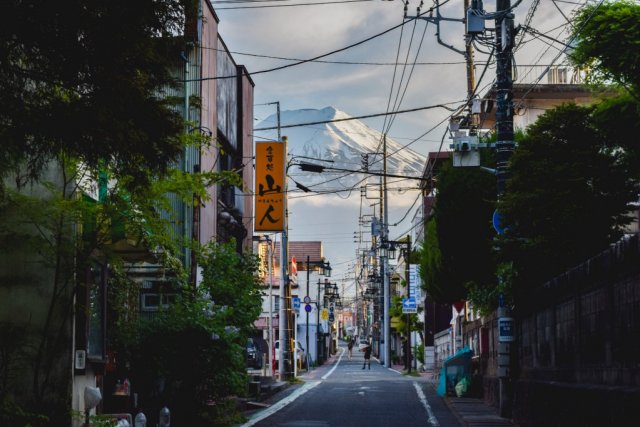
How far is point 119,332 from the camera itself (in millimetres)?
19297

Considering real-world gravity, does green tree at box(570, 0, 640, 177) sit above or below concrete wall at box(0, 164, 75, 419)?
above

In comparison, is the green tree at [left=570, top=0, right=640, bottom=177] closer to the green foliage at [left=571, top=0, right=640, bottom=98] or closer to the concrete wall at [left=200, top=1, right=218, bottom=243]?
the green foliage at [left=571, top=0, right=640, bottom=98]

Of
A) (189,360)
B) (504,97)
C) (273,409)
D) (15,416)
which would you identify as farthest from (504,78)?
(15,416)

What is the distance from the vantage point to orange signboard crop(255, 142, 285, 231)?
36844 millimetres

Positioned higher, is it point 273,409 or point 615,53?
point 615,53

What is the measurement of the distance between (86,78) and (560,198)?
15.2 m

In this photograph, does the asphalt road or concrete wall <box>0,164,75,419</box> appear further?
the asphalt road

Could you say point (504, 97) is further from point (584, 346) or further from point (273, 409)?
point (273, 409)

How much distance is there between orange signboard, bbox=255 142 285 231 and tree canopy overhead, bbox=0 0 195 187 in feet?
89.9

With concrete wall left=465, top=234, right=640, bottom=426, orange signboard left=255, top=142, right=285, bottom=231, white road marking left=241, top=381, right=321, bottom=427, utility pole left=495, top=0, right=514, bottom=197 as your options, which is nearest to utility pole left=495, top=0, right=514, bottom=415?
utility pole left=495, top=0, right=514, bottom=197

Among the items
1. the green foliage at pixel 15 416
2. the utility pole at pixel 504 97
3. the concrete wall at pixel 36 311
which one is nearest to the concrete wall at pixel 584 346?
the utility pole at pixel 504 97

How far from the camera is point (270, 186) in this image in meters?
37.6

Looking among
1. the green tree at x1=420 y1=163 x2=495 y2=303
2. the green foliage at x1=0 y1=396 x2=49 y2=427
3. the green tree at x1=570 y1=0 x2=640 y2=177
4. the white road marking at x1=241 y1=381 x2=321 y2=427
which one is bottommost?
the white road marking at x1=241 y1=381 x2=321 y2=427

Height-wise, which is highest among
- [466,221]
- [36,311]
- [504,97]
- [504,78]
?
[504,78]
